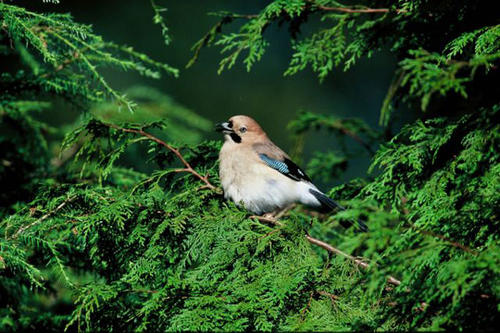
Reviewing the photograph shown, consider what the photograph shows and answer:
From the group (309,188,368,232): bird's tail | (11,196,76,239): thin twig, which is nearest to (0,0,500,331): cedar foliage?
(11,196,76,239): thin twig

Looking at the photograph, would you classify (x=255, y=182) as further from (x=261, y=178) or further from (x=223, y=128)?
(x=223, y=128)

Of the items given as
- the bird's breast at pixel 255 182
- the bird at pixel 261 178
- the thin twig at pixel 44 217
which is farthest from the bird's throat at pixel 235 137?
the thin twig at pixel 44 217

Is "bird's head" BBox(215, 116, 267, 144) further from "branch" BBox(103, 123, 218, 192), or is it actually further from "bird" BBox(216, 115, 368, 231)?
"branch" BBox(103, 123, 218, 192)

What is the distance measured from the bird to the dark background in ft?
21.5

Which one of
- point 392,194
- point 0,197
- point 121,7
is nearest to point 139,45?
point 121,7

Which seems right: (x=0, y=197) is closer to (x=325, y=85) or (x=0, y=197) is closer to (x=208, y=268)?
(x=208, y=268)

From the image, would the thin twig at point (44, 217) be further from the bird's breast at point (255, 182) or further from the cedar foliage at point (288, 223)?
the bird's breast at point (255, 182)

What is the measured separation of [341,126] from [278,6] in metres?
1.72

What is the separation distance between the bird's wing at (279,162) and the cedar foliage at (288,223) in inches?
23.3

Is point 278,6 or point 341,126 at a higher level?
point 278,6

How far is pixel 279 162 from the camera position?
3.90m

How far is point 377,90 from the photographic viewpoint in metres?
11.8

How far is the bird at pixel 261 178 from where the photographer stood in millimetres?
3339

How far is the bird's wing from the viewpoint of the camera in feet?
12.6
